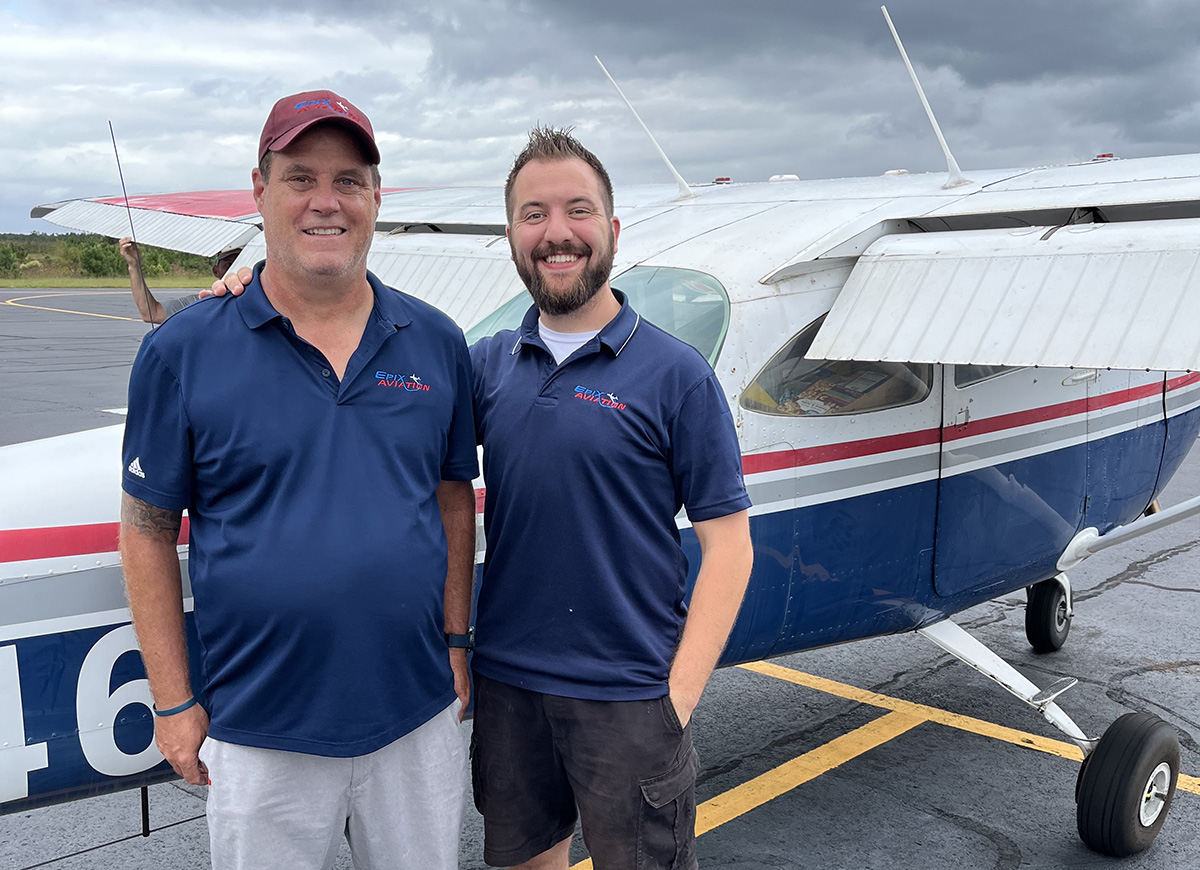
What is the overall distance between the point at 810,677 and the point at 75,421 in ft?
31.5

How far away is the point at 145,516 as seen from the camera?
2.05 meters

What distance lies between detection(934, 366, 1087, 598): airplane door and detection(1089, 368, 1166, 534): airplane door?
4.1 inches

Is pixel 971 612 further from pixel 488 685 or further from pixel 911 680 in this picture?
pixel 488 685

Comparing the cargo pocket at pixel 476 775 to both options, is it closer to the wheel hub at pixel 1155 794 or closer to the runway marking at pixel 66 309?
the wheel hub at pixel 1155 794

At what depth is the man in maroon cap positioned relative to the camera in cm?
202

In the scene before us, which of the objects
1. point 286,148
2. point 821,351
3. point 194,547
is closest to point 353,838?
point 194,547

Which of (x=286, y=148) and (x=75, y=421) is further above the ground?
(x=286, y=148)

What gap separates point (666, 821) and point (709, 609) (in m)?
0.47

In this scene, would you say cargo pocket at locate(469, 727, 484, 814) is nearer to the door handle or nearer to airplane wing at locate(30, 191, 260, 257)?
the door handle

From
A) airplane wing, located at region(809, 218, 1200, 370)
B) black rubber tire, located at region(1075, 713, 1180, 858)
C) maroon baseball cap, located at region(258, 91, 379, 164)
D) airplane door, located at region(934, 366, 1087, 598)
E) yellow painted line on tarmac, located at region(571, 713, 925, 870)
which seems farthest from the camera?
yellow painted line on tarmac, located at region(571, 713, 925, 870)

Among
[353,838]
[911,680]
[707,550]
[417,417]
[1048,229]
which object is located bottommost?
[911,680]

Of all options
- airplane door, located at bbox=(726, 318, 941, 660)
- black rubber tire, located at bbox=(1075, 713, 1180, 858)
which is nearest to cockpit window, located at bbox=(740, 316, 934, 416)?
airplane door, located at bbox=(726, 318, 941, 660)

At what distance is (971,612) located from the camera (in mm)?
6914

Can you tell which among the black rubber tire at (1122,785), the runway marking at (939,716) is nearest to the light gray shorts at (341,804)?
the black rubber tire at (1122,785)
